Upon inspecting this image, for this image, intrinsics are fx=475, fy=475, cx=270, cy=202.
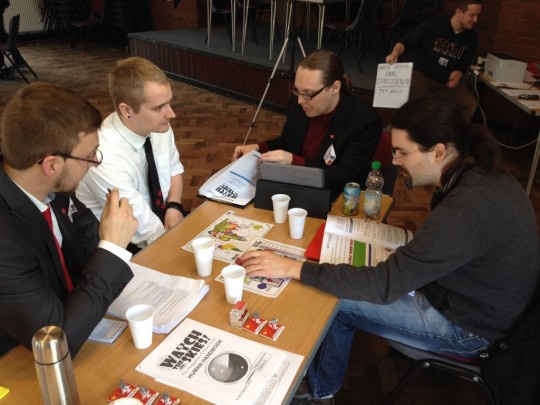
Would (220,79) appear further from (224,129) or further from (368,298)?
(368,298)

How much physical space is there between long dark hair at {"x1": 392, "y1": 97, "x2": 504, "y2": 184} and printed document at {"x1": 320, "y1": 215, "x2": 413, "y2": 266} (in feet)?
0.92

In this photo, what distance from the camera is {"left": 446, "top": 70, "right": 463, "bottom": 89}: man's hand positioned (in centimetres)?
396

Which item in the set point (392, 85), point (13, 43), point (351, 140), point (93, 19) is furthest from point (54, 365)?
point (93, 19)

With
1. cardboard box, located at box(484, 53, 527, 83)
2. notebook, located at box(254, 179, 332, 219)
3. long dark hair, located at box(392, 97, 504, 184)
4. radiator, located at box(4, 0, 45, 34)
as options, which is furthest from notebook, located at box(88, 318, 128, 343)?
radiator, located at box(4, 0, 45, 34)

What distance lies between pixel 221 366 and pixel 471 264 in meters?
0.75

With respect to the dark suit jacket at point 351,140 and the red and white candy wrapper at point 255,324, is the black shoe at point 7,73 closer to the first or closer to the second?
the dark suit jacket at point 351,140

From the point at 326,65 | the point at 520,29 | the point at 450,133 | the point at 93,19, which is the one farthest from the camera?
the point at 93,19

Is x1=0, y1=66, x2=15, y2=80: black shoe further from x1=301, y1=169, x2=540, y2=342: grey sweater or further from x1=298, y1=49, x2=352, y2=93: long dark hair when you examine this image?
x1=301, y1=169, x2=540, y2=342: grey sweater

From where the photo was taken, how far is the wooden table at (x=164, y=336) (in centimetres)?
100

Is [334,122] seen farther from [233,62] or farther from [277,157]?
[233,62]

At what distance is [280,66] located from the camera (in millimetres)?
5188

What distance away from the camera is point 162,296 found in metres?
1.28

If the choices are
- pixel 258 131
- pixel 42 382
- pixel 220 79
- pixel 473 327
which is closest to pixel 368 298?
pixel 473 327

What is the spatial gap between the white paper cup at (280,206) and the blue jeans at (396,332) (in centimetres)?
36
